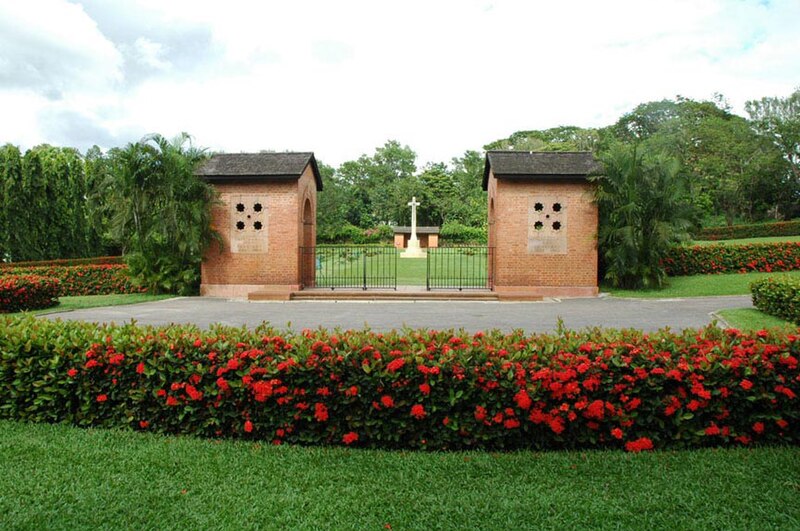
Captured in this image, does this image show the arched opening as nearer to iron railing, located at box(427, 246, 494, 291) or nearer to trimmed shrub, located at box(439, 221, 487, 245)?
iron railing, located at box(427, 246, 494, 291)

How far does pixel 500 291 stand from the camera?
16625 mm

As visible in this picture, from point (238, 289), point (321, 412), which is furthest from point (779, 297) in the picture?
point (238, 289)

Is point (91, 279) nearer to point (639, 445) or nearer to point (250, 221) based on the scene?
point (250, 221)

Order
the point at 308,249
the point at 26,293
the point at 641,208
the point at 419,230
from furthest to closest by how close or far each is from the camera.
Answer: the point at 419,230 < the point at 308,249 < the point at 641,208 < the point at 26,293

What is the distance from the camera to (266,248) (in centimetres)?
1680

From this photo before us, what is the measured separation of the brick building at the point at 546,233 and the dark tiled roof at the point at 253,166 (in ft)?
21.0

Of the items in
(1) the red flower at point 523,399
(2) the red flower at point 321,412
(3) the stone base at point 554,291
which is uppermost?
(3) the stone base at point 554,291

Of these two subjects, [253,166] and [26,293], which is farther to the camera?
[253,166]

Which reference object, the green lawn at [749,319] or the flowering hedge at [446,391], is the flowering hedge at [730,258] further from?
the flowering hedge at [446,391]

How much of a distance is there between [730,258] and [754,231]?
17.8 meters

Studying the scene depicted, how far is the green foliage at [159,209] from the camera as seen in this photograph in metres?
15.8

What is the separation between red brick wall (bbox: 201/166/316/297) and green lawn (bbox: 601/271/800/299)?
10.4m

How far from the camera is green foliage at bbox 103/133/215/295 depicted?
51.7ft

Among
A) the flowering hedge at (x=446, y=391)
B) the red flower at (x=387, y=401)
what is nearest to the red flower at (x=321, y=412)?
the flowering hedge at (x=446, y=391)
